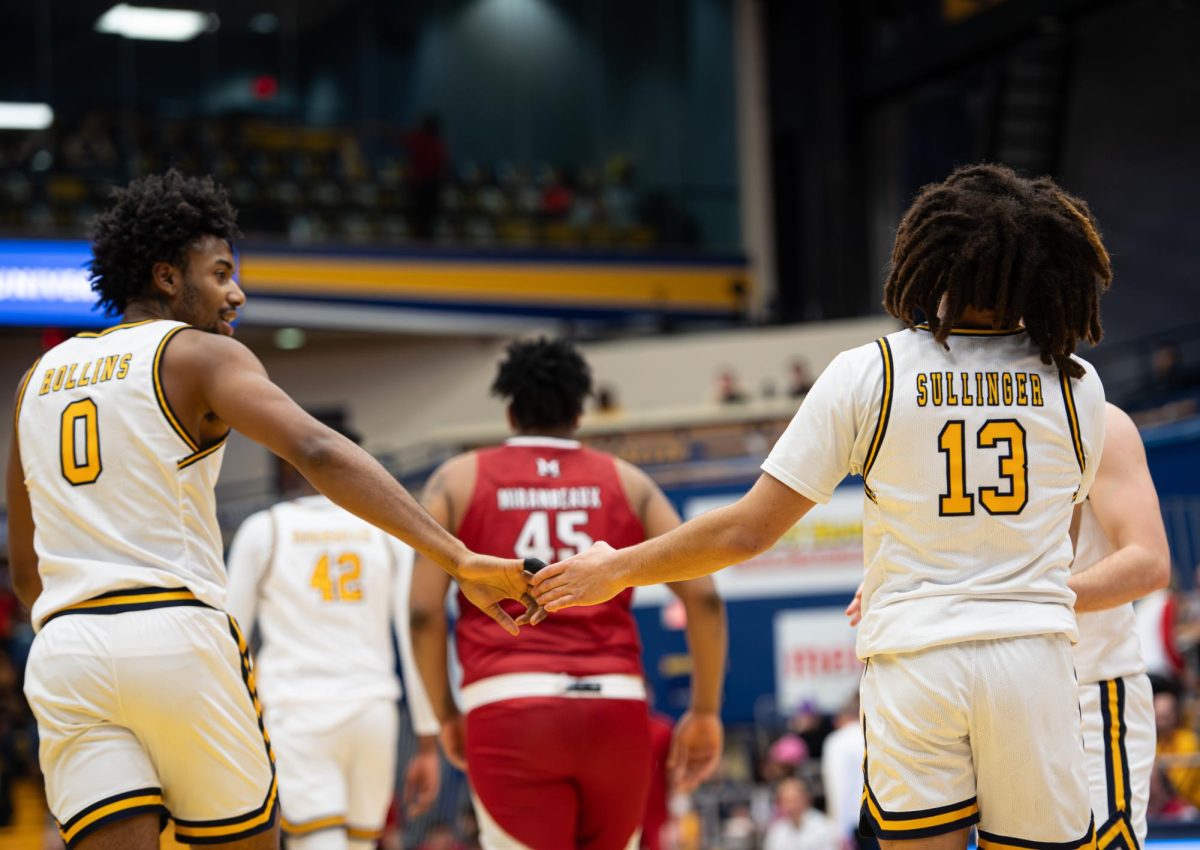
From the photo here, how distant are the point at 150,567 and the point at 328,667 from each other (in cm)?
269

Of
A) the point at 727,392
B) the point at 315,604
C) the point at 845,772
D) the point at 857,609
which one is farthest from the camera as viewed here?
the point at 727,392

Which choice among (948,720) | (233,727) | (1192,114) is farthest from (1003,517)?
(1192,114)

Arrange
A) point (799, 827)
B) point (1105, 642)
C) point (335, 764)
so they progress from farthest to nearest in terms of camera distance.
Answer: point (799, 827) → point (335, 764) → point (1105, 642)

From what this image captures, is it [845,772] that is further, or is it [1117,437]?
[845,772]

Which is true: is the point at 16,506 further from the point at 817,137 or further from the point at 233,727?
the point at 817,137

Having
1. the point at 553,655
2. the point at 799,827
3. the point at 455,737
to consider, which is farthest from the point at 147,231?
the point at 799,827

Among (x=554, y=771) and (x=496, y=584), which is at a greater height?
(x=496, y=584)

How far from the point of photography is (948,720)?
10.2ft

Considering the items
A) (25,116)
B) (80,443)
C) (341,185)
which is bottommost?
(80,443)

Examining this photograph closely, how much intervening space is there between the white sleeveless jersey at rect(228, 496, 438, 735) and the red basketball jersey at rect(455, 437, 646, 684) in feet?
4.18

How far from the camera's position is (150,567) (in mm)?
3439

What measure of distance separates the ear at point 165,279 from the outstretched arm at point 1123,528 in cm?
225

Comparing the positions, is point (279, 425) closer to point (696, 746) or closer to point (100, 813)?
point (100, 813)

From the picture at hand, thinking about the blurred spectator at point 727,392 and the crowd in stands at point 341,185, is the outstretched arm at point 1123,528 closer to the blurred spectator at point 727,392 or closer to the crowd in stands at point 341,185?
the blurred spectator at point 727,392
